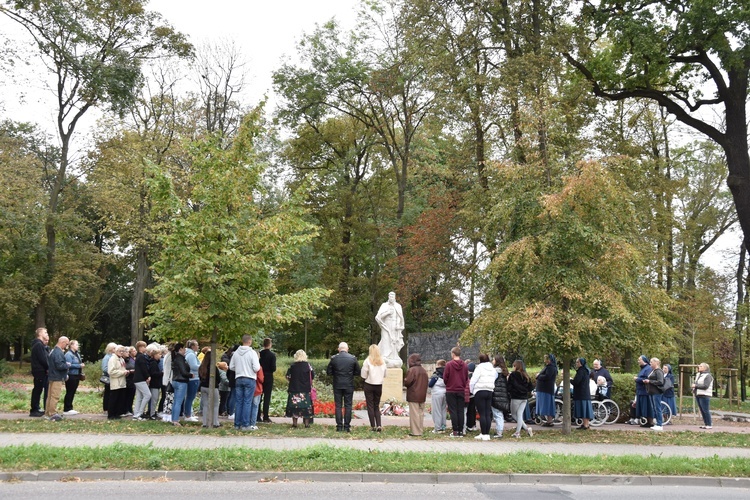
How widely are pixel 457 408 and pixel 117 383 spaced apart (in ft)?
23.7

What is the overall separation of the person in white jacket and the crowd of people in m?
0.02

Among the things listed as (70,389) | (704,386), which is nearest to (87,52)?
(70,389)

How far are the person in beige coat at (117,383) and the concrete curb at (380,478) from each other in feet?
18.7

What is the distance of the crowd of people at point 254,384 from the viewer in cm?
1412

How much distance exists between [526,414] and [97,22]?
26139 millimetres

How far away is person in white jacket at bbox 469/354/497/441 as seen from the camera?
14.0m

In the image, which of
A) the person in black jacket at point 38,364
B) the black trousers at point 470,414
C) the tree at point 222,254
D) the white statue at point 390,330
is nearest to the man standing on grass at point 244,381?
the tree at point 222,254

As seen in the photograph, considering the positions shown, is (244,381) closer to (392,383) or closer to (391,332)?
(392,383)

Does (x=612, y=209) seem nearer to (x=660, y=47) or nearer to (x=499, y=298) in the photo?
(x=499, y=298)

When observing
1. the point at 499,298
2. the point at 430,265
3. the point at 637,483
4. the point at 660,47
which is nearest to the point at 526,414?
the point at 499,298

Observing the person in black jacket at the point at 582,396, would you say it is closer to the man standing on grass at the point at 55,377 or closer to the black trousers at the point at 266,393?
the black trousers at the point at 266,393

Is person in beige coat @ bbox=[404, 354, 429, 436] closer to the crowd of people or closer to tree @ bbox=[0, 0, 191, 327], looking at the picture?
the crowd of people

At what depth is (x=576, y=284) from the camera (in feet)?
48.3

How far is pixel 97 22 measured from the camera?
31.9 metres
